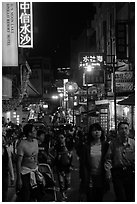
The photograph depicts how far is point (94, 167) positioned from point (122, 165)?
0.59 m

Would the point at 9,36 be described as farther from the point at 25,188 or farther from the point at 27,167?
the point at 25,188

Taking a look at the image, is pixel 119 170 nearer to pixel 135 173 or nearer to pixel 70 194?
pixel 135 173

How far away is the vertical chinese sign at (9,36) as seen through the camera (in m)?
12.9

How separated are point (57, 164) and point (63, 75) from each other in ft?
312

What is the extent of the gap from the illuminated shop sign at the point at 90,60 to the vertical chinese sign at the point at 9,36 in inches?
458

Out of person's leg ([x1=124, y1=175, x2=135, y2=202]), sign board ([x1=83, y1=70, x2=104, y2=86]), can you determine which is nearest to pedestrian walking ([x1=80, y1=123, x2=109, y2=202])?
person's leg ([x1=124, y1=175, x2=135, y2=202])

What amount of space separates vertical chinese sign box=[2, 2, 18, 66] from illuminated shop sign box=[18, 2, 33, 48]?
874mm

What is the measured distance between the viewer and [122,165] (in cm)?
702

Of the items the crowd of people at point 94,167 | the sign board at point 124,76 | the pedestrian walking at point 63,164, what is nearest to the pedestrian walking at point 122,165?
the crowd of people at point 94,167

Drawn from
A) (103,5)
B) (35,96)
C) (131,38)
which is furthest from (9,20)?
(35,96)

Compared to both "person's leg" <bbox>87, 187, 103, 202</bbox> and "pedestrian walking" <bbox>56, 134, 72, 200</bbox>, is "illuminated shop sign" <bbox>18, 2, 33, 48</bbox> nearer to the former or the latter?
"pedestrian walking" <bbox>56, 134, 72, 200</bbox>

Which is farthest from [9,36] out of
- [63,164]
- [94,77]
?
[94,77]

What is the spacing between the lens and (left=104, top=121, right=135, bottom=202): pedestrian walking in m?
6.89

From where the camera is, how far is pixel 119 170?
23.0ft
